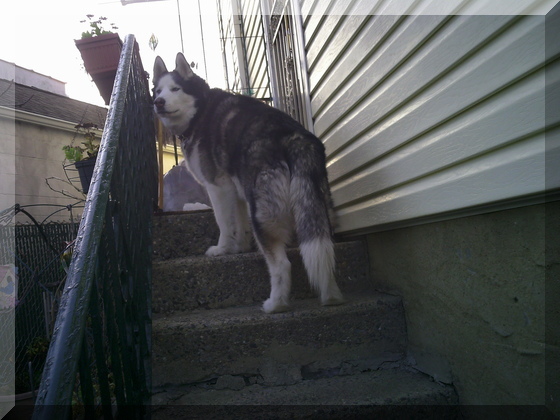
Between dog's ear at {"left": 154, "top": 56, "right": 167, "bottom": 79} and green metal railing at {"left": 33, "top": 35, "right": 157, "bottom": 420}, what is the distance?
2.55ft

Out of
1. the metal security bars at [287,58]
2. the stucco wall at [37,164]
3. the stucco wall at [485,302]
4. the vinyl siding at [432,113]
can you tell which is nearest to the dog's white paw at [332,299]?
the stucco wall at [485,302]

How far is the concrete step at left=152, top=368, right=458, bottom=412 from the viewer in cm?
182

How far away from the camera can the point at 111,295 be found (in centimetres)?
155

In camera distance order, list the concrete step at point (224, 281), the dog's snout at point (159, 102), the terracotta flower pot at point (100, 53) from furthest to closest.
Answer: the terracotta flower pot at point (100, 53) < the dog's snout at point (159, 102) < the concrete step at point (224, 281)

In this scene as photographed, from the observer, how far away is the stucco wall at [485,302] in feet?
4.84

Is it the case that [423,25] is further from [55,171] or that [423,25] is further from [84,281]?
[55,171]

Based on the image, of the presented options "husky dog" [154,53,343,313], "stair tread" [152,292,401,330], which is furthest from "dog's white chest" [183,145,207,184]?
"stair tread" [152,292,401,330]

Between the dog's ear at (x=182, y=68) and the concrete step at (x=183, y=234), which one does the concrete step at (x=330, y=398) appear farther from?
the dog's ear at (x=182, y=68)

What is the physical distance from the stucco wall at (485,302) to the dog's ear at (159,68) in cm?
240

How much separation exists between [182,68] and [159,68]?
0.22 m

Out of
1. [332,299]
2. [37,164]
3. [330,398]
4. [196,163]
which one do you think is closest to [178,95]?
[196,163]

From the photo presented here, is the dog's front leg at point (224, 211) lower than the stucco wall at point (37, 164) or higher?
lower

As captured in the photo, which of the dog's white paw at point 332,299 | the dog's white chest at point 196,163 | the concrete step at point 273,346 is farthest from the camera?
the dog's white chest at point 196,163

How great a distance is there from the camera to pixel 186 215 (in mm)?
3291
